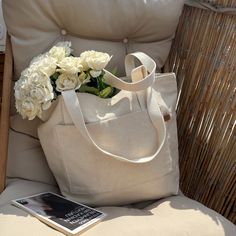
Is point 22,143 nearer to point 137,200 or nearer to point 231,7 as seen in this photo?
point 137,200

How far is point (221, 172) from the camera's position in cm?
113

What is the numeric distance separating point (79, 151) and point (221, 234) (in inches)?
14.9

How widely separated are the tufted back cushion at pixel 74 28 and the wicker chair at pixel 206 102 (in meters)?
0.07

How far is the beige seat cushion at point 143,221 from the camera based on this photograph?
774 millimetres

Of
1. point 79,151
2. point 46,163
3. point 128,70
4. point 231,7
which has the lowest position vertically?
point 46,163

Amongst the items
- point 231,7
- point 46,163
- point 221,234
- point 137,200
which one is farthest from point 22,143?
point 231,7

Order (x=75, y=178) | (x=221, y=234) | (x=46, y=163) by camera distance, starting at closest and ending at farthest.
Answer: (x=221, y=234)
(x=75, y=178)
(x=46, y=163)

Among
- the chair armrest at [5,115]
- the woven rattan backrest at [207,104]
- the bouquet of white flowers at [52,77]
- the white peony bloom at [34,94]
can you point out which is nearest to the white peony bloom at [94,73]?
the bouquet of white flowers at [52,77]

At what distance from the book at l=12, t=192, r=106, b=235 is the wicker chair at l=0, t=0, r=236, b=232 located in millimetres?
166

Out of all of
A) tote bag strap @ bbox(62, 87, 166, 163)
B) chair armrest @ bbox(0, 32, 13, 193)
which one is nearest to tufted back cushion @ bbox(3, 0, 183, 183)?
chair armrest @ bbox(0, 32, 13, 193)

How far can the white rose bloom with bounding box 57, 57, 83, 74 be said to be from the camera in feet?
2.99

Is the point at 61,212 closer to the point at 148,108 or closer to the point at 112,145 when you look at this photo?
the point at 112,145

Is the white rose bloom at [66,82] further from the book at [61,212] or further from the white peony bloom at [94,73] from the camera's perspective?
the book at [61,212]

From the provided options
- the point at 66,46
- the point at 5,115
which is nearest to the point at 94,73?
the point at 66,46
